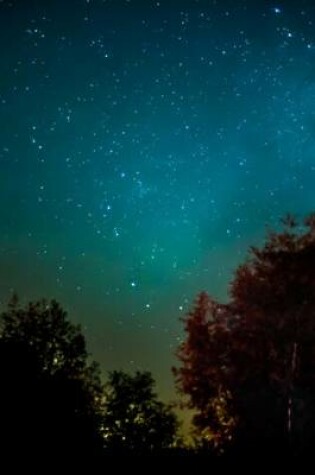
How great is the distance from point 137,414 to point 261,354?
1228cm

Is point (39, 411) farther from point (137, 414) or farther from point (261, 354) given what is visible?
point (137, 414)

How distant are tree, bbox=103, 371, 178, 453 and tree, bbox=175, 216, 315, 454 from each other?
20.0ft

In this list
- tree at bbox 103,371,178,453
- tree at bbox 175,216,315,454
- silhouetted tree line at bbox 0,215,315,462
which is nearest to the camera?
silhouetted tree line at bbox 0,215,315,462

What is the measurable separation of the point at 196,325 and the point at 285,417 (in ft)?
22.3

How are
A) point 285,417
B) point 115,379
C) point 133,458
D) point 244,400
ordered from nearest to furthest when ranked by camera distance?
point 133,458 < point 285,417 < point 244,400 < point 115,379

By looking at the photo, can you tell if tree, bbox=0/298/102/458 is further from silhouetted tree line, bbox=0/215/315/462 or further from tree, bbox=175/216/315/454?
tree, bbox=175/216/315/454

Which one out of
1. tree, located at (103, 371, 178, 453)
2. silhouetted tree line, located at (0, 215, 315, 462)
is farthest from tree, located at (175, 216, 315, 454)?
tree, located at (103, 371, 178, 453)

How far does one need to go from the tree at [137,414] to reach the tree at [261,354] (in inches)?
240

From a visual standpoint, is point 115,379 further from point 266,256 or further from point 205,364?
point 266,256

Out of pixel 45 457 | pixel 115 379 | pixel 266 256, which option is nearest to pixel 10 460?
pixel 45 457

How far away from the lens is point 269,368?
2989cm

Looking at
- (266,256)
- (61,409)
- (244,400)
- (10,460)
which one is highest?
(266,256)

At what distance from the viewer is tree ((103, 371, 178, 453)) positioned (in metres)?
37.7

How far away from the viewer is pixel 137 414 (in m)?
38.7
